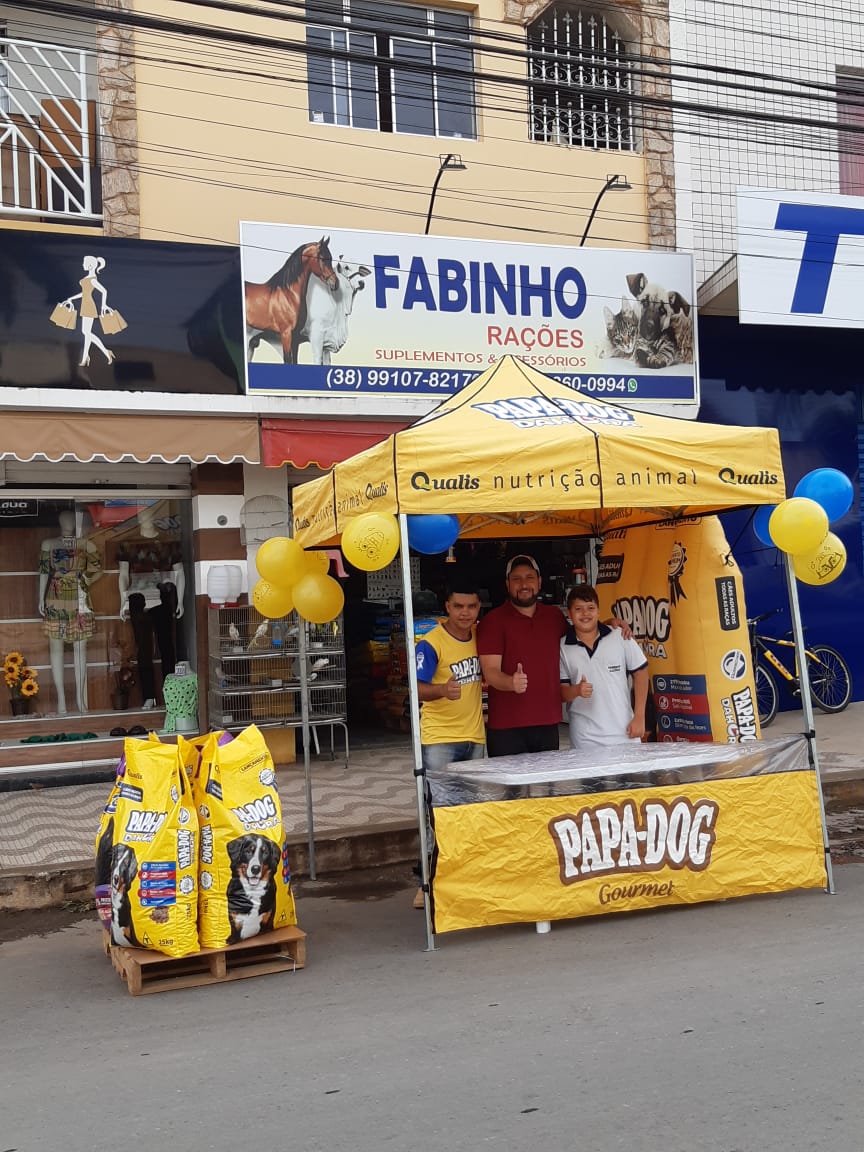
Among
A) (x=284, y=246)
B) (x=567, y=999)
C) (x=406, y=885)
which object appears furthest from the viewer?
(x=284, y=246)

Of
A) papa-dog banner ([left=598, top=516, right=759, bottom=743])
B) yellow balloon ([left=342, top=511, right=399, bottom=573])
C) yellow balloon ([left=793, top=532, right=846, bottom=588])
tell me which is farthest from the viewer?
papa-dog banner ([left=598, top=516, right=759, bottom=743])

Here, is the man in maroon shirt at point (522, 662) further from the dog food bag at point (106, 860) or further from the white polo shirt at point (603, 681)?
the dog food bag at point (106, 860)

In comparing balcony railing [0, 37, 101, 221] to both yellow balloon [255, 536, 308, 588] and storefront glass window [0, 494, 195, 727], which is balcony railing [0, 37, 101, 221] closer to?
storefront glass window [0, 494, 195, 727]

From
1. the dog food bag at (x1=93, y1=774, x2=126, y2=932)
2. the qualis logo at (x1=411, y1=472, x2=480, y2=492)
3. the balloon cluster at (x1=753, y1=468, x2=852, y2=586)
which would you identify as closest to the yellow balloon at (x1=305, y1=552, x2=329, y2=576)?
the qualis logo at (x1=411, y1=472, x2=480, y2=492)

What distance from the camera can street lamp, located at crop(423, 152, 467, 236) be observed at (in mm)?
11469

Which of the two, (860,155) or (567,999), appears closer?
(567,999)

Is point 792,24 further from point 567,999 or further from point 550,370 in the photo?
point 567,999

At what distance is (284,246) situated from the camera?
1089 cm

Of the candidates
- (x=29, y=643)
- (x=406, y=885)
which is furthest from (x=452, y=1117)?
(x=29, y=643)

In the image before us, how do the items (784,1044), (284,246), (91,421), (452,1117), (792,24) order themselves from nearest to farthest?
1. (452,1117)
2. (784,1044)
3. (91,421)
4. (284,246)
5. (792,24)

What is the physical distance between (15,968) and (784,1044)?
3.99 meters

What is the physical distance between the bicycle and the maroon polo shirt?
633 cm

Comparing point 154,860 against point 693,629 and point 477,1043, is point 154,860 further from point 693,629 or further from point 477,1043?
point 693,629

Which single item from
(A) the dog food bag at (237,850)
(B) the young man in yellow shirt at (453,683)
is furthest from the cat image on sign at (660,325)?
(A) the dog food bag at (237,850)
